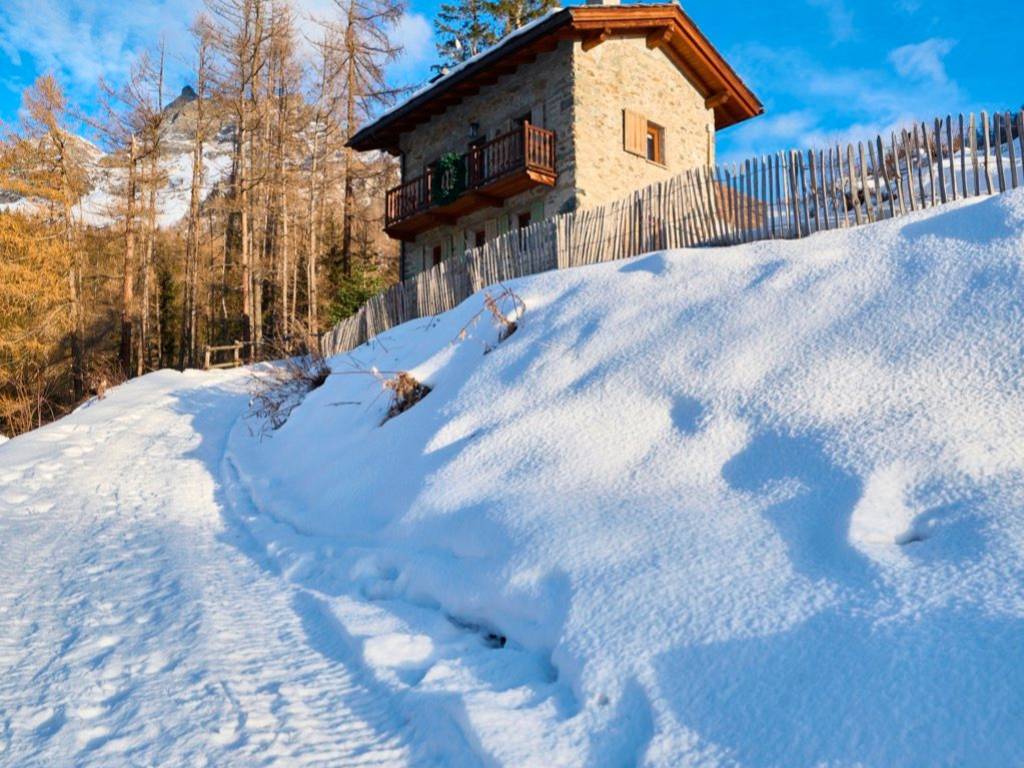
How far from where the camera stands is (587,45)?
1655 cm

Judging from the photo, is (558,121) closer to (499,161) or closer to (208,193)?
(499,161)

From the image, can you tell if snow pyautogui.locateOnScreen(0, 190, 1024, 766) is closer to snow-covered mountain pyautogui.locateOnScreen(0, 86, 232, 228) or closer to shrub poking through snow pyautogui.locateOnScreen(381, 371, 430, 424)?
shrub poking through snow pyautogui.locateOnScreen(381, 371, 430, 424)

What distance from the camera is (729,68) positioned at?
19234 millimetres

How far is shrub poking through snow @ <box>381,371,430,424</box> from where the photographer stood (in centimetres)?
705

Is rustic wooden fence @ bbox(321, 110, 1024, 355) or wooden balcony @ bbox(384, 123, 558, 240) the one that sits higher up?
wooden balcony @ bbox(384, 123, 558, 240)

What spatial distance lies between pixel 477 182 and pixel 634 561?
15.6 metres

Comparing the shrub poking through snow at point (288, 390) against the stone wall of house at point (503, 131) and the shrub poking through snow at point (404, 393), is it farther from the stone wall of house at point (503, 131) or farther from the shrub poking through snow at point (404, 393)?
the stone wall of house at point (503, 131)

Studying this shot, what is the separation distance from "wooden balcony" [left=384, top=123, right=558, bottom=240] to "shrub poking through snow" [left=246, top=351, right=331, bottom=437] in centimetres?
718

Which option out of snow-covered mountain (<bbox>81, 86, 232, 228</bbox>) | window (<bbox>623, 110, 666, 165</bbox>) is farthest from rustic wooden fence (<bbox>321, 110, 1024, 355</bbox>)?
snow-covered mountain (<bbox>81, 86, 232, 228</bbox>)

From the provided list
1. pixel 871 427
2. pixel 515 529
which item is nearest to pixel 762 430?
pixel 871 427

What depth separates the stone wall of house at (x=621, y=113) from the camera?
16.5 m

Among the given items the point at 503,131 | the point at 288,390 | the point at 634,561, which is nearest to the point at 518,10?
the point at 503,131

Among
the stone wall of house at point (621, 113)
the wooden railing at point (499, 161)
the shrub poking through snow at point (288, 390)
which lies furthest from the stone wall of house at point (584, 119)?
the shrub poking through snow at point (288, 390)

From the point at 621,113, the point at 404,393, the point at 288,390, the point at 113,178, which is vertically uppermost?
the point at 113,178
